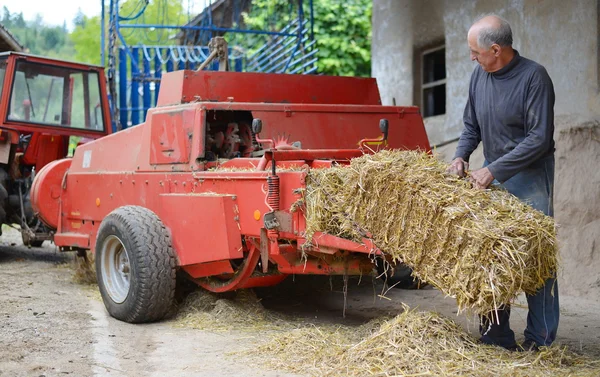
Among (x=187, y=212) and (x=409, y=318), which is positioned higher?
(x=187, y=212)

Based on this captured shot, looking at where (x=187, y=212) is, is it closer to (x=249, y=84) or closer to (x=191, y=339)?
(x=191, y=339)

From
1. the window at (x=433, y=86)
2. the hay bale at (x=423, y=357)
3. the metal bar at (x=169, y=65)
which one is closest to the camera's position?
the hay bale at (x=423, y=357)

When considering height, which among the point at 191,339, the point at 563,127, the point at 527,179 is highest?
the point at 563,127

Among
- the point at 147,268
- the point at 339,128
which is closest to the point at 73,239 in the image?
the point at 147,268

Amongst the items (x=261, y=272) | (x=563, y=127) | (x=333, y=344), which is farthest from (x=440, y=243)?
(x=563, y=127)

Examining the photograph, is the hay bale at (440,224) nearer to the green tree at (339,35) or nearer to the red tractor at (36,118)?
the red tractor at (36,118)

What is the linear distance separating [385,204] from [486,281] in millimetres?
837

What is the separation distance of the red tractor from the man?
6.23 meters

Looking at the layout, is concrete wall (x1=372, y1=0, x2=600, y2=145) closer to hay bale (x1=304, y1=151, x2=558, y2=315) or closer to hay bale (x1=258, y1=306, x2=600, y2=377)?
hay bale (x1=304, y1=151, x2=558, y2=315)

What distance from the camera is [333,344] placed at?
16.9 feet

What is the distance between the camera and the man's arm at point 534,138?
472 centimetres

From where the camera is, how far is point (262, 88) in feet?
24.3

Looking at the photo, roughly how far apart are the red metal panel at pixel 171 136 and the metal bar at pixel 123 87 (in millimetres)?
6245

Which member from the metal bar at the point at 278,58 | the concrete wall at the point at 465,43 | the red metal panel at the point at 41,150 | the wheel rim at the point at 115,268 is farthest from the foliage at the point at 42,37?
the wheel rim at the point at 115,268
